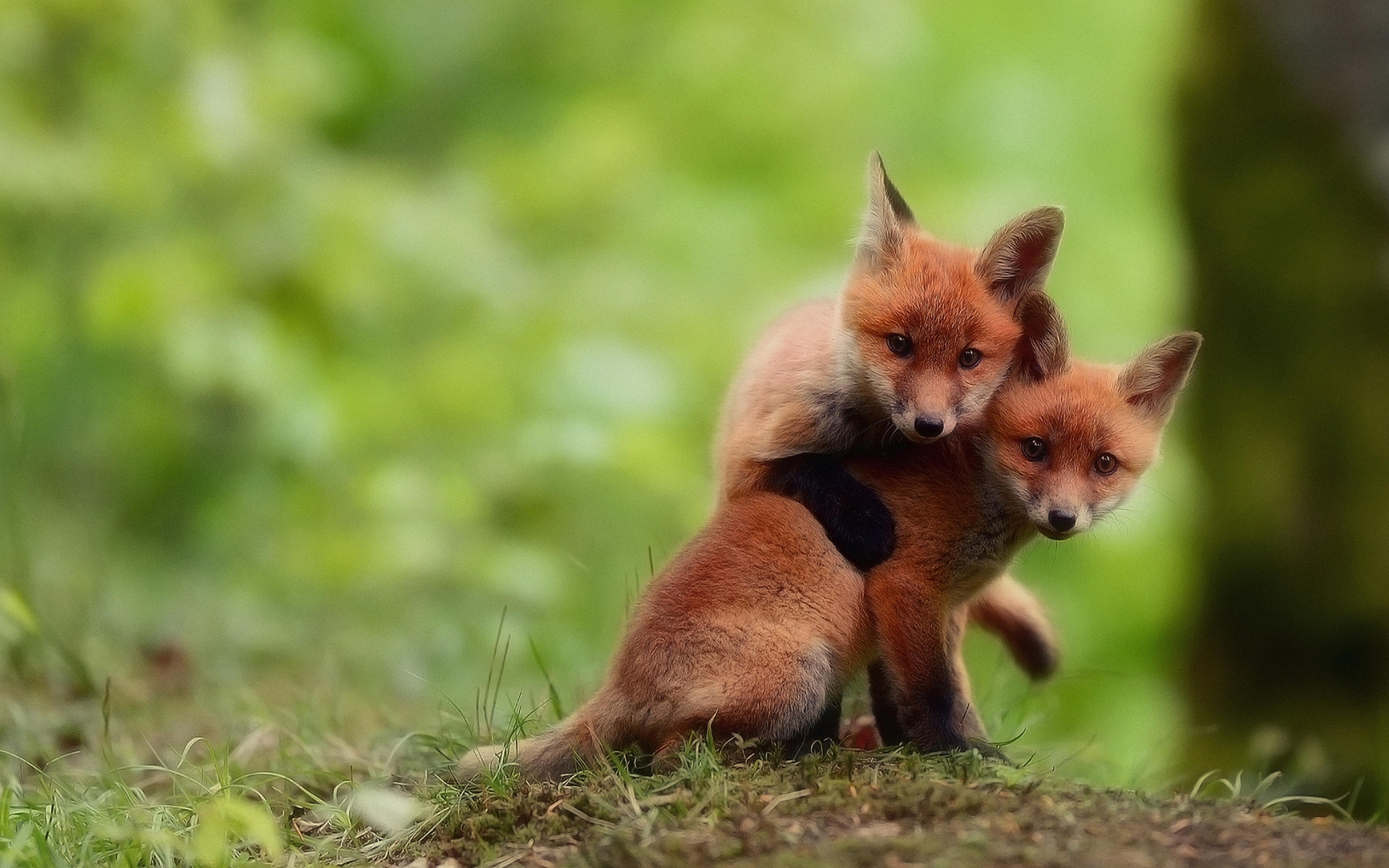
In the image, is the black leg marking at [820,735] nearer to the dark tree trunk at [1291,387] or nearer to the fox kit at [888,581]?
the fox kit at [888,581]

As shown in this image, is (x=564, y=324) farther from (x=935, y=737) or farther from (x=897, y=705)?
(x=935, y=737)

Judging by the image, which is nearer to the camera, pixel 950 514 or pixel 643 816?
pixel 643 816

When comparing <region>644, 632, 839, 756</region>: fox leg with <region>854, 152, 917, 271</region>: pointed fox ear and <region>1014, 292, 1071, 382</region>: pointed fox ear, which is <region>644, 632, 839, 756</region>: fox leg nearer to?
<region>1014, 292, 1071, 382</region>: pointed fox ear

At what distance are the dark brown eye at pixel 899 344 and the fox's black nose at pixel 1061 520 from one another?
74 centimetres

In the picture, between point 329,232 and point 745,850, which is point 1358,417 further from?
point 329,232

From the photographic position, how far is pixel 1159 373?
165 inches

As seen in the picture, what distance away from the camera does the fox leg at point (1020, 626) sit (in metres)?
4.80

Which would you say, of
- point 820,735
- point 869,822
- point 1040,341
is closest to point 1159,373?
point 1040,341

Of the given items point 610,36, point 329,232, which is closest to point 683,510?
point 329,232

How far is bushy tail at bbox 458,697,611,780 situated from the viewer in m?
3.86

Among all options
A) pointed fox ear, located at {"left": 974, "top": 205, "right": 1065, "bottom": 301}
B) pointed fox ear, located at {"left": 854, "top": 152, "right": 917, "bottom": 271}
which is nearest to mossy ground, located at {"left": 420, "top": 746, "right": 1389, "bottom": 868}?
pointed fox ear, located at {"left": 974, "top": 205, "right": 1065, "bottom": 301}

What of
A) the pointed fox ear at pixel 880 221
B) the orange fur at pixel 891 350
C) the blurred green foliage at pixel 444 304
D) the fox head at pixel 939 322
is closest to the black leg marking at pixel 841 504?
the orange fur at pixel 891 350

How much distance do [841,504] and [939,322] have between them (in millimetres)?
701

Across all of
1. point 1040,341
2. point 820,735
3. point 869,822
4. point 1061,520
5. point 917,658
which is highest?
point 1040,341
